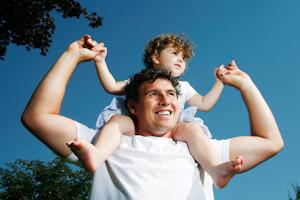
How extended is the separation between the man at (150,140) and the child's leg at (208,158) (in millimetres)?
62

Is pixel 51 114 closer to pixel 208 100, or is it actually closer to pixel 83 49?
pixel 83 49

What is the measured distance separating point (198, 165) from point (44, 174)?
30.3m

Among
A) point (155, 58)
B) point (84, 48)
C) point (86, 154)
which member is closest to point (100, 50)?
point (84, 48)

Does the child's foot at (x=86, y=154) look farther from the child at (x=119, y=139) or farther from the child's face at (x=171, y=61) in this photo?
the child's face at (x=171, y=61)

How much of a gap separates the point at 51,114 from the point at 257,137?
1304 millimetres

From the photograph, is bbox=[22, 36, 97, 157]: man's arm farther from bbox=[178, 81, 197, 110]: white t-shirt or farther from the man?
bbox=[178, 81, 197, 110]: white t-shirt

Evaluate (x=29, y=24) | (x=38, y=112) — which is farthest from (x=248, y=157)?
(x=29, y=24)

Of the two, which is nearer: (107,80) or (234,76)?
(234,76)

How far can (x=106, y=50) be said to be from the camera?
130 inches

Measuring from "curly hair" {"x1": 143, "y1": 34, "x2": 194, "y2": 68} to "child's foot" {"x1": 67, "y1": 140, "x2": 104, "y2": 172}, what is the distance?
2.17m

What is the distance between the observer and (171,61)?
420cm

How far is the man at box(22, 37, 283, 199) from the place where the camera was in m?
2.37

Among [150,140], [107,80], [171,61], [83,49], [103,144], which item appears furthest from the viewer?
[171,61]

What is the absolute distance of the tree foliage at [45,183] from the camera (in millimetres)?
30531
